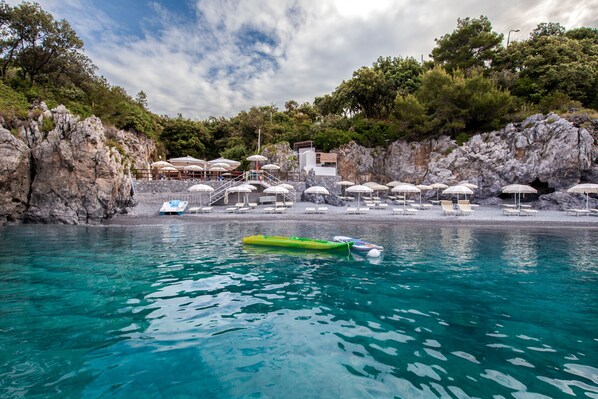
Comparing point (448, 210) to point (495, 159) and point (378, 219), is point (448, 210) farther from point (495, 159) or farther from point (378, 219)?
point (495, 159)

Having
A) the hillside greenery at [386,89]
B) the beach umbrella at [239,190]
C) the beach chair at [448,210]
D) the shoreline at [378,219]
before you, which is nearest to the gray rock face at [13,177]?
the hillside greenery at [386,89]

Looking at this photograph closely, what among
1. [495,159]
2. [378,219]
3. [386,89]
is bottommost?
[378,219]

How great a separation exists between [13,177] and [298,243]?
72.7 ft

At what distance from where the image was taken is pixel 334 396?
3.94 m

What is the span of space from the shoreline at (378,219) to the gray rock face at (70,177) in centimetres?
209

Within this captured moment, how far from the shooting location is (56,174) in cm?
2208

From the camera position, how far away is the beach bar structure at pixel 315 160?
129ft

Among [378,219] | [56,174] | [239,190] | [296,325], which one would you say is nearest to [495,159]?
[378,219]

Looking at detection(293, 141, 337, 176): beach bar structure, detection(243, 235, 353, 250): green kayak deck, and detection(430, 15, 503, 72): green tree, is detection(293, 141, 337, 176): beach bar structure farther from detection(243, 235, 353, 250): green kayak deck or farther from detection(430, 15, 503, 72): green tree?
detection(243, 235, 353, 250): green kayak deck

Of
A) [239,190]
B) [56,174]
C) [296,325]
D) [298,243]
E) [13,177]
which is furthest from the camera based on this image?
[239,190]

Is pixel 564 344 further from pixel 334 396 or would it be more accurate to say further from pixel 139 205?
pixel 139 205

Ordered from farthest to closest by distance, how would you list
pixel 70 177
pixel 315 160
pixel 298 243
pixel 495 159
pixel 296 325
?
pixel 315 160 → pixel 495 159 → pixel 70 177 → pixel 298 243 → pixel 296 325

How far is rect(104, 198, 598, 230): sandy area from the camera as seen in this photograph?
20109 mm

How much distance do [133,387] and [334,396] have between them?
9.21 feet
